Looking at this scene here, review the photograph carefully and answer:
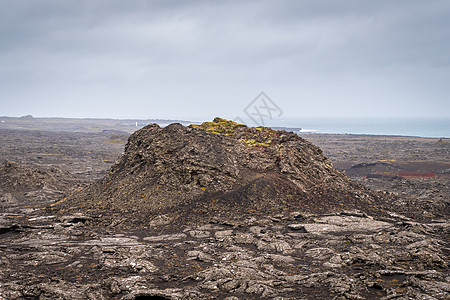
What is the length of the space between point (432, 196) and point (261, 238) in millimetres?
22087

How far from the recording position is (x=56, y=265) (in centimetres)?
1185

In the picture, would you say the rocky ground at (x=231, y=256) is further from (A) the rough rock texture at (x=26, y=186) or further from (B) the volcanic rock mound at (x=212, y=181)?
(A) the rough rock texture at (x=26, y=186)

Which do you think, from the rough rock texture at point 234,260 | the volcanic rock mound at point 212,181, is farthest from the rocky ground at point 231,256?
the volcanic rock mound at point 212,181

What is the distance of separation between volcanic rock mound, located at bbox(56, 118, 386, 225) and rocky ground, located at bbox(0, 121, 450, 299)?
1037mm

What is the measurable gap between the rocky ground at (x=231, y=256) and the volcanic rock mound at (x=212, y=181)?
40.8 inches

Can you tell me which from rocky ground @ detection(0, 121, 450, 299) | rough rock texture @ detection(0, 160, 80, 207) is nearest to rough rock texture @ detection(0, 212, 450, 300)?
rocky ground @ detection(0, 121, 450, 299)

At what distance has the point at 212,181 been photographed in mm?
20625

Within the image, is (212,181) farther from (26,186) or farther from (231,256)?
(26,186)

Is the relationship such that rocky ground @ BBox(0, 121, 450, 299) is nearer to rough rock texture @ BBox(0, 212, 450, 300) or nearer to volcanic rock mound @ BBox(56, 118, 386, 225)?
rough rock texture @ BBox(0, 212, 450, 300)

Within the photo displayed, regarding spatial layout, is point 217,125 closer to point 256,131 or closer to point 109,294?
point 256,131

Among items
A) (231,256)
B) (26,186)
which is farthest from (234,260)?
(26,186)

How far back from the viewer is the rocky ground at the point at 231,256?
9.77 m

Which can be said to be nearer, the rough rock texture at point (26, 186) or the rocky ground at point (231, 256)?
the rocky ground at point (231, 256)

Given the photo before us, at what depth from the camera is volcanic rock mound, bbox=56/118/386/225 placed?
19125 millimetres
